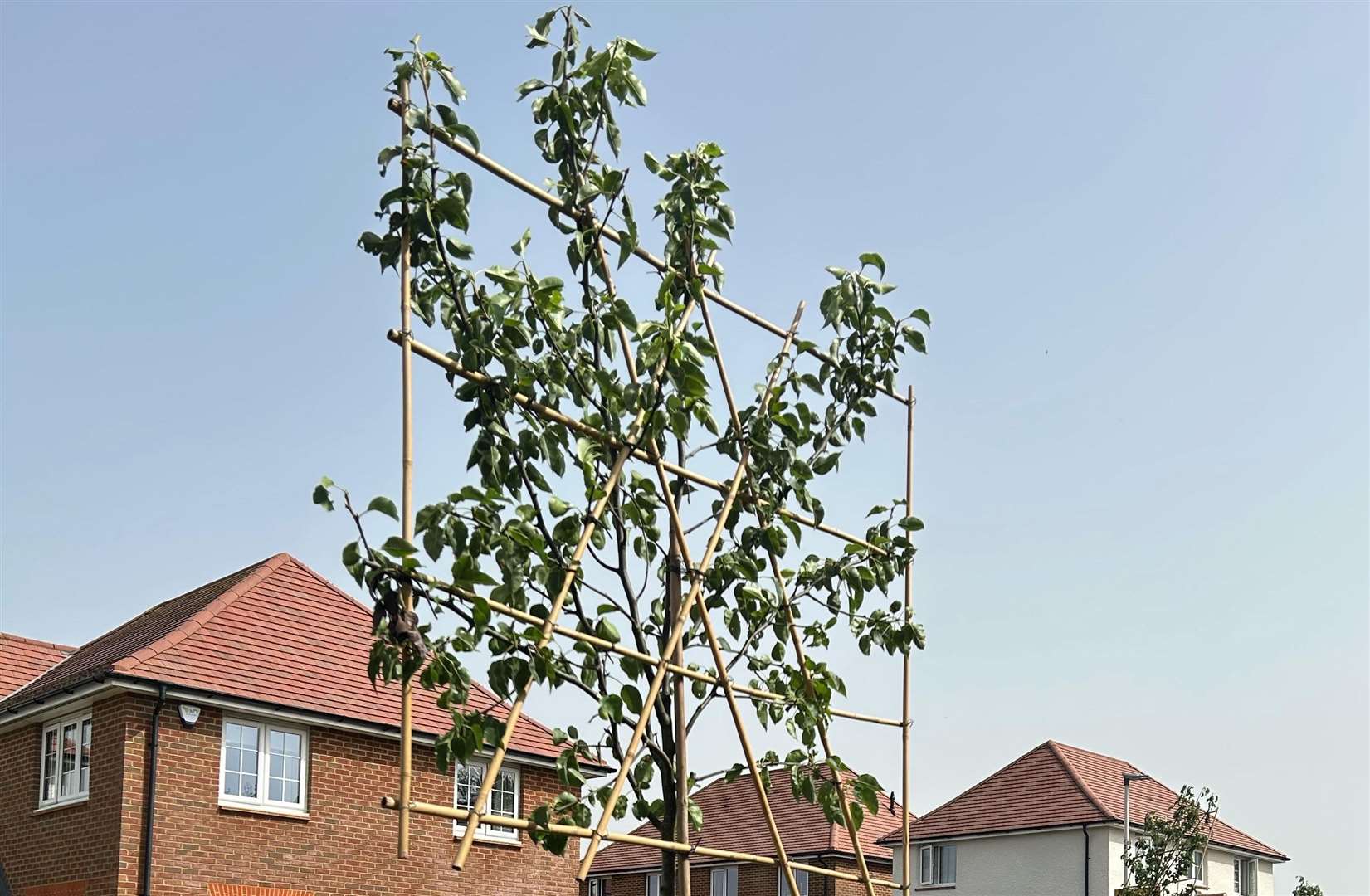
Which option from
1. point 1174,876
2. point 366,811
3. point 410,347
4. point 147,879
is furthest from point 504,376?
point 1174,876

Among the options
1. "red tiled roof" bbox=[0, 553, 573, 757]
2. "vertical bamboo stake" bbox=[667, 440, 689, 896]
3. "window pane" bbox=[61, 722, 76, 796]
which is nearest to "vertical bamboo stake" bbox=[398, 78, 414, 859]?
"vertical bamboo stake" bbox=[667, 440, 689, 896]

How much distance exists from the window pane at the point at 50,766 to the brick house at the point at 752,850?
2007 cm

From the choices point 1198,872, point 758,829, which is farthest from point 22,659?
point 1198,872

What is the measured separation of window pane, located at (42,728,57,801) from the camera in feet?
60.3

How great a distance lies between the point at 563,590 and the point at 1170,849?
29.3 metres

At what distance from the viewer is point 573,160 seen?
634cm

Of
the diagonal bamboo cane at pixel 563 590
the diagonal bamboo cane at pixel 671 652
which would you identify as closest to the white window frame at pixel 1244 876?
the diagonal bamboo cane at pixel 671 652

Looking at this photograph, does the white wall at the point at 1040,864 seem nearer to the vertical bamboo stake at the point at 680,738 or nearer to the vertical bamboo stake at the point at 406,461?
the vertical bamboo stake at the point at 680,738

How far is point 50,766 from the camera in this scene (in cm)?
1864

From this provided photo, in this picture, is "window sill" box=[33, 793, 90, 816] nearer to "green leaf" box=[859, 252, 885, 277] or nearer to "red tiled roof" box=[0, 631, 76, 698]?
"red tiled roof" box=[0, 631, 76, 698]

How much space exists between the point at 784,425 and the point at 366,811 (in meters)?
14.1

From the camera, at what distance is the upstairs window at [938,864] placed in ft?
128

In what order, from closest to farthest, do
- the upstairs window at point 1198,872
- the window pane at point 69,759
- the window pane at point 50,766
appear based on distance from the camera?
the window pane at point 69,759
the window pane at point 50,766
the upstairs window at point 1198,872

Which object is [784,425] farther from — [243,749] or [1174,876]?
[1174,876]
